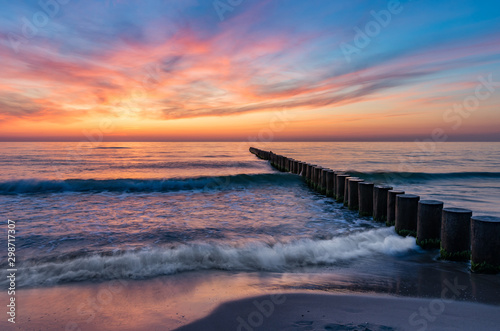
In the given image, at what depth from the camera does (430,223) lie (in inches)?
215

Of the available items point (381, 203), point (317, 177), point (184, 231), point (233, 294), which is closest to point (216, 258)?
point (233, 294)

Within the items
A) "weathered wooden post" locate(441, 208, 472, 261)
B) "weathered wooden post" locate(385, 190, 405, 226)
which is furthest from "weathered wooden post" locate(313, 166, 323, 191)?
"weathered wooden post" locate(441, 208, 472, 261)

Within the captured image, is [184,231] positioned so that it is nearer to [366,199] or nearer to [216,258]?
[216,258]

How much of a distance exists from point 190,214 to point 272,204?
3111mm

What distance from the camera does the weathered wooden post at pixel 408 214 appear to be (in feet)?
19.7

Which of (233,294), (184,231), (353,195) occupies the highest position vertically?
(353,195)

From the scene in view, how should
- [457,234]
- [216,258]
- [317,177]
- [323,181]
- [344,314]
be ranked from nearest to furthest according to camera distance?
1. [344,314]
2. [457,234]
3. [216,258]
4. [323,181]
5. [317,177]

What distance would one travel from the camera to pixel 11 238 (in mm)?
6539

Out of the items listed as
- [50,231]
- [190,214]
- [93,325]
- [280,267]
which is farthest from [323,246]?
[50,231]

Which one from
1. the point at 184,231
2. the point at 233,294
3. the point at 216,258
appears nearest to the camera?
the point at 233,294

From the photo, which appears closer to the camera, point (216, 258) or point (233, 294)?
point (233, 294)

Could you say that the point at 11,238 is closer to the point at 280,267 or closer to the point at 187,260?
the point at 187,260

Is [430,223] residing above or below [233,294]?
above

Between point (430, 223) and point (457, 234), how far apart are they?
→ 613 mm
